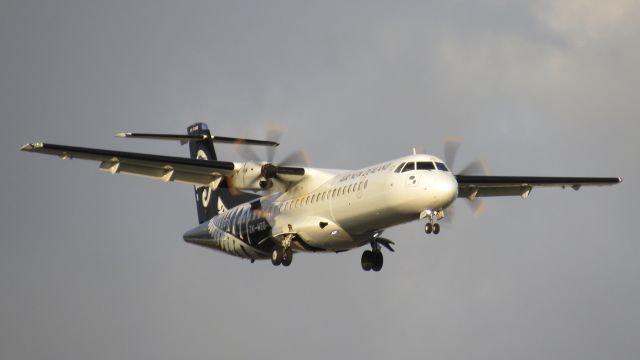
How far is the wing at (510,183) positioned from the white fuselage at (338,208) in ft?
13.6

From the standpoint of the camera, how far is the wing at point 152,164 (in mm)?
29328

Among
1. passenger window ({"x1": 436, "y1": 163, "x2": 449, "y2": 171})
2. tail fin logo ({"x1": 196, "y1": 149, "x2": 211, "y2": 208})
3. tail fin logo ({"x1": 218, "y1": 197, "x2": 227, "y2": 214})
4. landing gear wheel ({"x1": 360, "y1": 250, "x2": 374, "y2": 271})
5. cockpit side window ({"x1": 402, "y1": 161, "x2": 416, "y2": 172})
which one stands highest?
tail fin logo ({"x1": 196, "y1": 149, "x2": 211, "y2": 208})

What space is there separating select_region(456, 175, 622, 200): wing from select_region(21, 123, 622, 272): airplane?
33 millimetres

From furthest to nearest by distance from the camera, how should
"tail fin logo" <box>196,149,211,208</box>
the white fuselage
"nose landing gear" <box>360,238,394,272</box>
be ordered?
"tail fin logo" <box>196,149,211,208</box> < "nose landing gear" <box>360,238,394,272</box> < the white fuselage

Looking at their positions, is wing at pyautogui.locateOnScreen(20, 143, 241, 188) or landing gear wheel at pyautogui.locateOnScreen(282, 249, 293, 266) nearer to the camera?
wing at pyautogui.locateOnScreen(20, 143, 241, 188)

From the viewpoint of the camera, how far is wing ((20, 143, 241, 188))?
96.2 feet

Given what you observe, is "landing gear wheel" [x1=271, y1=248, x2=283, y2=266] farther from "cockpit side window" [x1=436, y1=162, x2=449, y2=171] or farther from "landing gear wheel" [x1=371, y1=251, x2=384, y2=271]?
"cockpit side window" [x1=436, y1=162, x2=449, y2=171]

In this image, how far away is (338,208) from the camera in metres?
30.8

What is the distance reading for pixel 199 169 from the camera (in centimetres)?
3259

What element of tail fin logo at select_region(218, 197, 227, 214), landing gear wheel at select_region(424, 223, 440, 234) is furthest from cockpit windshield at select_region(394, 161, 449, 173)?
tail fin logo at select_region(218, 197, 227, 214)

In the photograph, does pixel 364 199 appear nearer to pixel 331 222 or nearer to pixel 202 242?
pixel 331 222

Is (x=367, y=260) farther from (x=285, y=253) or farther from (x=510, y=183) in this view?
(x=510, y=183)

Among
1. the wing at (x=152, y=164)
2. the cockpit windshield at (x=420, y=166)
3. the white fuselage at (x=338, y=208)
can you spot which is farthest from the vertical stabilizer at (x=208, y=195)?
the cockpit windshield at (x=420, y=166)

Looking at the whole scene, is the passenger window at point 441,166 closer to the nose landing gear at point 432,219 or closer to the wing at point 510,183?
the nose landing gear at point 432,219
